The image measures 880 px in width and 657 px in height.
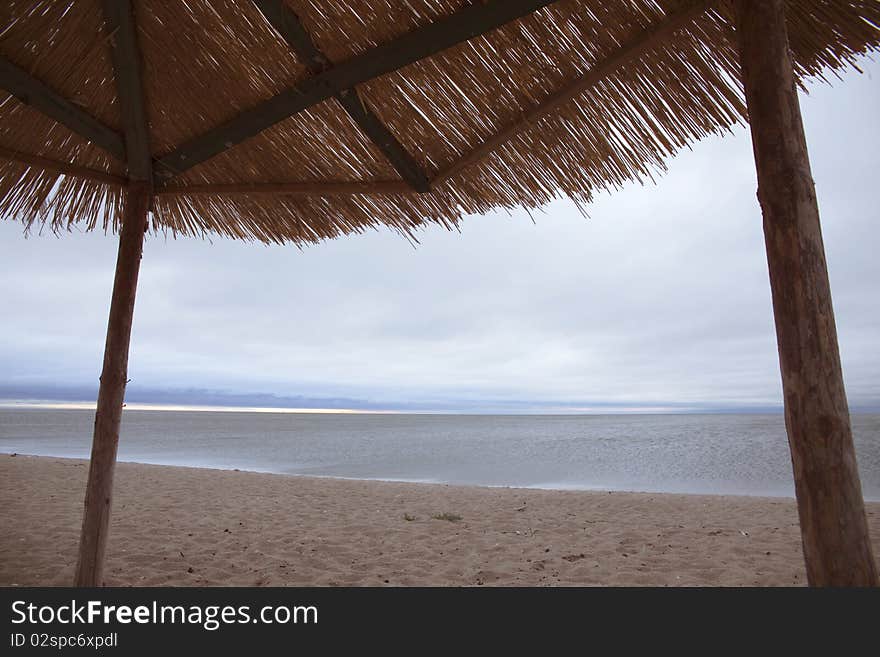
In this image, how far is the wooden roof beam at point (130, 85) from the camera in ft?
7.14

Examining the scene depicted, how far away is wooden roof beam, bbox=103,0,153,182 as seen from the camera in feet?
7.14

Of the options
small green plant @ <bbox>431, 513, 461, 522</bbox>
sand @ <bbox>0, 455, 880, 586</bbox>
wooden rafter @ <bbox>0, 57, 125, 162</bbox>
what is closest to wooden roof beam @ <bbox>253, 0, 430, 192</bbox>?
wooden rafter @ <bbox>0, 57, 125, 162</bbox>

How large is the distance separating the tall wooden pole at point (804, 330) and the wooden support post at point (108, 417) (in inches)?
106

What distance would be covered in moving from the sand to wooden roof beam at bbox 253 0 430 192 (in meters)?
2.58

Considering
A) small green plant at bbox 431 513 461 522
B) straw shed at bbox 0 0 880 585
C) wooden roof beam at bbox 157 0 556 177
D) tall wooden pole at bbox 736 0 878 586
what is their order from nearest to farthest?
1. tall wooden pole at bbox 736 0 878 586
2. straw shed at bbox 0 0 880 585
3. wooden roof beam at bbox 157 0 556 177
4. small green plant at bbox 431 513 461 522

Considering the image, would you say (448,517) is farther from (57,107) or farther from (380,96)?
(57,107)

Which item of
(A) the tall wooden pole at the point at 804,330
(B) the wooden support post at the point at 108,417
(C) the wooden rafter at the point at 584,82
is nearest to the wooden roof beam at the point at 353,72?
(C) the wooden rafter at the point at 584,82

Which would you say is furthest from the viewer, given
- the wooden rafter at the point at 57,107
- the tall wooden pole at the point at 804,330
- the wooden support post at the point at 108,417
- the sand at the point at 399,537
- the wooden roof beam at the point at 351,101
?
the sand at the point at 399,537

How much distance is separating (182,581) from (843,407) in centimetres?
357

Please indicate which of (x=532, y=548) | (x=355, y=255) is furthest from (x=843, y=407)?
(x=355, y=255)

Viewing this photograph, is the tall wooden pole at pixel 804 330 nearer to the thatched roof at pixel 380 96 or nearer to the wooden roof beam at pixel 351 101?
the thatched roof at pixel 380 96

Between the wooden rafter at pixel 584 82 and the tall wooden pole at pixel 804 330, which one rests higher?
the wooden rafter at pixel 584 82

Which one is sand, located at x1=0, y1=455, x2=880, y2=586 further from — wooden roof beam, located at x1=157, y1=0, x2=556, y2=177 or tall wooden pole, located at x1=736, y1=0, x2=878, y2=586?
wooden roof beam, located at x1=157, y1=0, x2=556, y2=177
